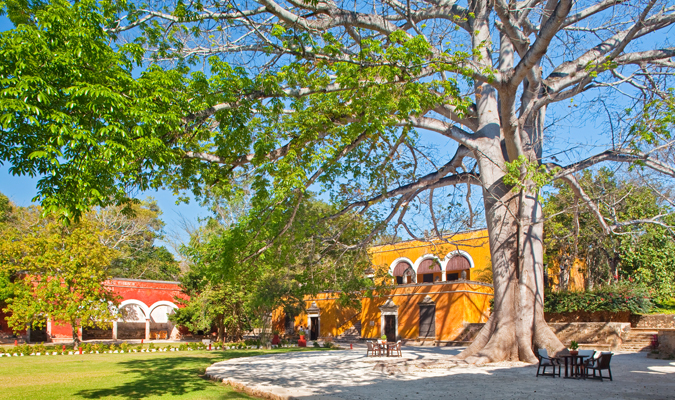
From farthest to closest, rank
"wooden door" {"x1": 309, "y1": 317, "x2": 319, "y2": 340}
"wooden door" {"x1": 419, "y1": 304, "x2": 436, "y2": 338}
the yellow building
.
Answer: "wooden door" {"x1": 309, "y1": 317, "x2": 319, "y2": 340}
"wooden door" {"x1": 419, "y1": 304, "x2": 436, "y2": 338}
the yellow building

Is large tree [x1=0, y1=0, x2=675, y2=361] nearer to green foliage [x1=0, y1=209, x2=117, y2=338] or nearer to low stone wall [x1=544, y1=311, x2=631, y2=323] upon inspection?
low stone wall [x1=544, y1=311, x2=631, y2=323]

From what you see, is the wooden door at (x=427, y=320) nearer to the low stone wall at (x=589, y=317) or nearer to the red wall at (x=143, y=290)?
the low stone wall at (x=589, y=317)

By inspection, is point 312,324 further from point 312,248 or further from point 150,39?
point 150,39

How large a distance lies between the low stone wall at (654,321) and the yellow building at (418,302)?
6940 mm

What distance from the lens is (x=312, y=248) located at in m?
13.9

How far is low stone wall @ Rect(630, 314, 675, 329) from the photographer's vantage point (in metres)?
18.2

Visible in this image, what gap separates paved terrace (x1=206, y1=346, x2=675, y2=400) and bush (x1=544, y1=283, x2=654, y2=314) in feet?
19.2

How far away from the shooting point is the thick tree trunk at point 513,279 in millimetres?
12281

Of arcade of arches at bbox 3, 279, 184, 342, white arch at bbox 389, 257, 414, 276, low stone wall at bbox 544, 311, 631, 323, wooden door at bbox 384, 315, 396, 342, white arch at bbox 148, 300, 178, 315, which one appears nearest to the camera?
low stone wall at bbox 544, 311, 631, 323

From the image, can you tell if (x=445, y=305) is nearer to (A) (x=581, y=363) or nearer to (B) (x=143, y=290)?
(A) (x=581, y=363)

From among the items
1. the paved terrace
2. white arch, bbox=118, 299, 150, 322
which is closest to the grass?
the paved terrace

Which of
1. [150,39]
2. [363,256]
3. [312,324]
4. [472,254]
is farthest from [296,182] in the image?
[312,324]

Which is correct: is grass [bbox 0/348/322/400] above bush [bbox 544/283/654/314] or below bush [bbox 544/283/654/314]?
below

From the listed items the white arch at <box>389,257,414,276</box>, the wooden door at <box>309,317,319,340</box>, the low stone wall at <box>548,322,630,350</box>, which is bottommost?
the wooden door at <box>309,317,319,340</box>
